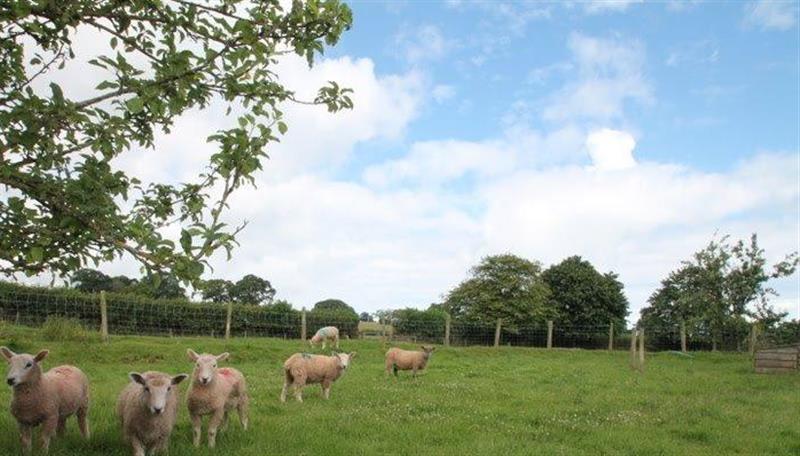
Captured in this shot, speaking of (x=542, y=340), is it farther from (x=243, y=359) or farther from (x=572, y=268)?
(x=243, y=359)

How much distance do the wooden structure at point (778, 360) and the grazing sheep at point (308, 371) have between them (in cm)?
1964

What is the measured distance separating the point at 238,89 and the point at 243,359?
21294mm

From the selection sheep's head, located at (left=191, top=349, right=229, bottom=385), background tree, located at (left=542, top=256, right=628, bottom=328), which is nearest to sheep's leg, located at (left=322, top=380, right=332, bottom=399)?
sheep's head, located at (left=191, top=349, right=229, bottom=385)

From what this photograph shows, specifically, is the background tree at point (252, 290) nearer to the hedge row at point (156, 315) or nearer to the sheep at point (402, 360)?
the hedge row at point (156, 315)

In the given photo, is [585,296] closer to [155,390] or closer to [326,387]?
[326,387]

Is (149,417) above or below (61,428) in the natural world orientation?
above

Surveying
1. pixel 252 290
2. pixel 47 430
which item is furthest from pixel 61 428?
pixel 252 290

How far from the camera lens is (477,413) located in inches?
539

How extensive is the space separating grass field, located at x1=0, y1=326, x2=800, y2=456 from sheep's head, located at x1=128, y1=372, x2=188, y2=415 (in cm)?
91

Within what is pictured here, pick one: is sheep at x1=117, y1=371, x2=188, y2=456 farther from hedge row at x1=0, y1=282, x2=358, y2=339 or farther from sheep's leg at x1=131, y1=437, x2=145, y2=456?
hedge row at x1=0, y1=282, x2=358, y2=339

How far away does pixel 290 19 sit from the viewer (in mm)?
6465

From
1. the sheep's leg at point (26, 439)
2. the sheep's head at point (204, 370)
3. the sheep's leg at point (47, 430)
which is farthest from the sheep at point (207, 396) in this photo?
the sheep's leg at point (26, 439)

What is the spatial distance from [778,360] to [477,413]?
19144mm

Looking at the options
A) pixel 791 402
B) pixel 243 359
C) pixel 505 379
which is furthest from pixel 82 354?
pixel 791 402
